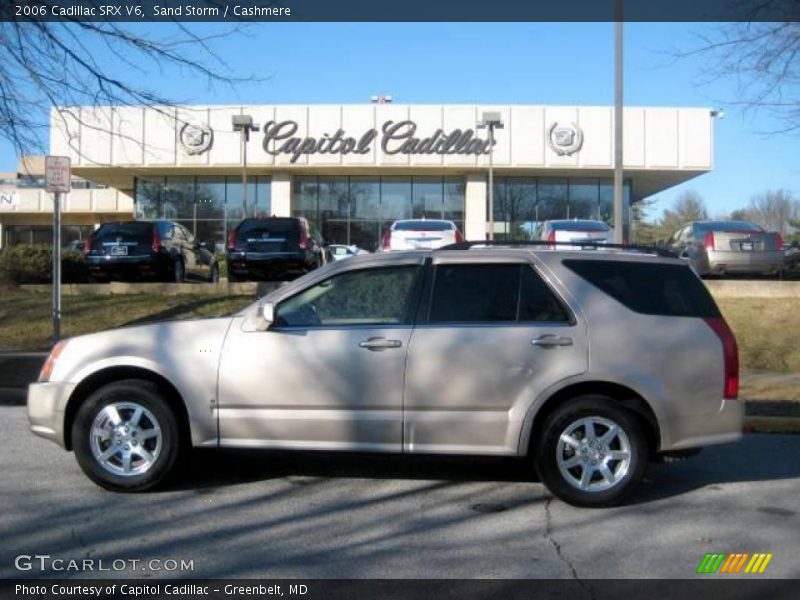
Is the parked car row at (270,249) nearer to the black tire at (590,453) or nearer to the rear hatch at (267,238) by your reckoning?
the rear hatch at (267,238)

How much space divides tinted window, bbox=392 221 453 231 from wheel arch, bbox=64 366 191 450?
43.7 feet

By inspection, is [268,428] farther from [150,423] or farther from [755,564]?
[755,564]

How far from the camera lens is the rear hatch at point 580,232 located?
18031mm

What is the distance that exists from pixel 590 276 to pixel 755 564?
2.16m

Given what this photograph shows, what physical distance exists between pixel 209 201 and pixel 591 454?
32.3 metres

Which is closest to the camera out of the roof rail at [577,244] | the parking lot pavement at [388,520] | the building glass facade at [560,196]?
the parking lot pavement at [388,520]

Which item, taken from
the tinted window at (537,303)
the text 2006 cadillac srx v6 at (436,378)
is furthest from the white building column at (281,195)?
the tinted window at (537,303)

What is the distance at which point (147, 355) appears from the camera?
5926 millimetres

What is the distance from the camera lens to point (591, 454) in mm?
5816

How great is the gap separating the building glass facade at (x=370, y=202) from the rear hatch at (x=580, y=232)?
56.7 feet

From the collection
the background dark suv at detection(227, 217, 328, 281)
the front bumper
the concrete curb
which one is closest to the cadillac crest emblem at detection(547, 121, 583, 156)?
the background dark suv at detection(227, 217, 328, 281)

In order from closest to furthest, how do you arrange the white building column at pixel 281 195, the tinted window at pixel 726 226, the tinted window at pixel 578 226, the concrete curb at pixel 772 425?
the concrete curb at pixel 772 425, the tinted window at pixel 726 226, the tinted window at pixel 578 226, the white building column at pixel 281 195

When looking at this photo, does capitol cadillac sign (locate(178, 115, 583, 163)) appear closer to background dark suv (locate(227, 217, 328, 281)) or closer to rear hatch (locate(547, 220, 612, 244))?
rear hatch (locate(547, 220, 612, 244))

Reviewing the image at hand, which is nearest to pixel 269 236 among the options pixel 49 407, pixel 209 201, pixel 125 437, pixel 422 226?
pixel 422 226
